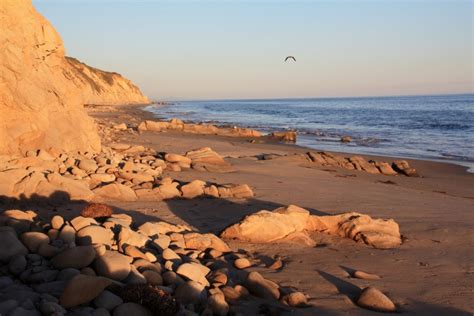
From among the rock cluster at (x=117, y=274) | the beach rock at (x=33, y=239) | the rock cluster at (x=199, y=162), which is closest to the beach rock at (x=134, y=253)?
the rock cluster at (x=117, y=274)

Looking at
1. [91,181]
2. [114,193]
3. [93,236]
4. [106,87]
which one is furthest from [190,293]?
[106,87]

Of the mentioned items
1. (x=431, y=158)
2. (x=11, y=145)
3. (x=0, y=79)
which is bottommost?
(x=431, y=158)

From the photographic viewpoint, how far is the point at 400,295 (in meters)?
5.11

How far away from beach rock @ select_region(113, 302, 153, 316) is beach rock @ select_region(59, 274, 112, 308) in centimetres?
25

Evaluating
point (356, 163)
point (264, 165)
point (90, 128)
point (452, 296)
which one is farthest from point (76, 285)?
point (356, 163)

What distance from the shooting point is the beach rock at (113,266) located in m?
4.48

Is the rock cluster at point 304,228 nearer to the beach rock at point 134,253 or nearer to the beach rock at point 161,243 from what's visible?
the beach rock at point 161,243

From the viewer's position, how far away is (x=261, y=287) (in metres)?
4.89

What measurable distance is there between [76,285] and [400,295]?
131 inches

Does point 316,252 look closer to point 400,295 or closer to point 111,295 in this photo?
point 400,295

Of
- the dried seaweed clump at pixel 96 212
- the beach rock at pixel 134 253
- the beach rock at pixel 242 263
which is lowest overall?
the beach rock at pixel 242 263

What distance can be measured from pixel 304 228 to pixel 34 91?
259 inches

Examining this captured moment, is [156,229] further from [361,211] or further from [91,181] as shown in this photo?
[361,211]

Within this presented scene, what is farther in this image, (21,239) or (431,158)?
(431,158)
